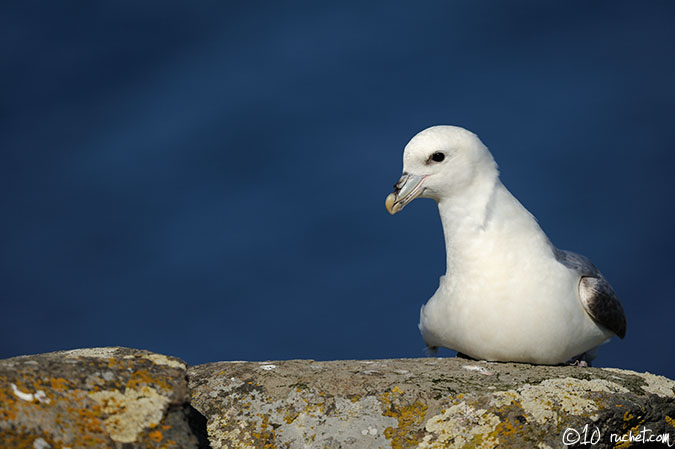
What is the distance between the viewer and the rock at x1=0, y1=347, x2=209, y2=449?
2.95 metres

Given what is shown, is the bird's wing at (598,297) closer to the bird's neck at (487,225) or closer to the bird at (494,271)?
the bird at (494,271)

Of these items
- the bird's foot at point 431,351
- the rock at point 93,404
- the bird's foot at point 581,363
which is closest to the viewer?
the rock at point 93,404

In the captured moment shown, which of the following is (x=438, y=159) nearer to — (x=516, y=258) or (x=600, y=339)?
(x=516, y=258)

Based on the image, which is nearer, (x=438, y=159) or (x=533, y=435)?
(x=533, y=435)

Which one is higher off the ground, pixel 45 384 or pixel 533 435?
pixel 45 384

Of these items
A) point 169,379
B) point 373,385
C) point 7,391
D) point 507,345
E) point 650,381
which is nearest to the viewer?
point 7,391

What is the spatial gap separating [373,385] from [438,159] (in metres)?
1.93

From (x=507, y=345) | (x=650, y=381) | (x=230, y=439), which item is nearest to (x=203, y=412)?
(x=230, y=439)

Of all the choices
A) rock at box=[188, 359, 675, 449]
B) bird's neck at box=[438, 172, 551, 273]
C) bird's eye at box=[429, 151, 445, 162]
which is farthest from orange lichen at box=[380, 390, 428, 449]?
bird's eye at box=[429, 151, 445, 162]

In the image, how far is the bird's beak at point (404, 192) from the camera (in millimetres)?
5512

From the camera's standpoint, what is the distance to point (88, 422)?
3057 millimetres

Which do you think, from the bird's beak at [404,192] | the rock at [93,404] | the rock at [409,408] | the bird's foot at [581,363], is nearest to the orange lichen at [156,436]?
the rock at [93,404]

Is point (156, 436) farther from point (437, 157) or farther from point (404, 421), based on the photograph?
point (437, 157)

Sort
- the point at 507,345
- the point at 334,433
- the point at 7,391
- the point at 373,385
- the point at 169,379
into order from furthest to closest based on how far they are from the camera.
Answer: the point at 507,345 < the point at 373,385 < the point at 334,433 < the point at 169,379 < the point at 7,391
